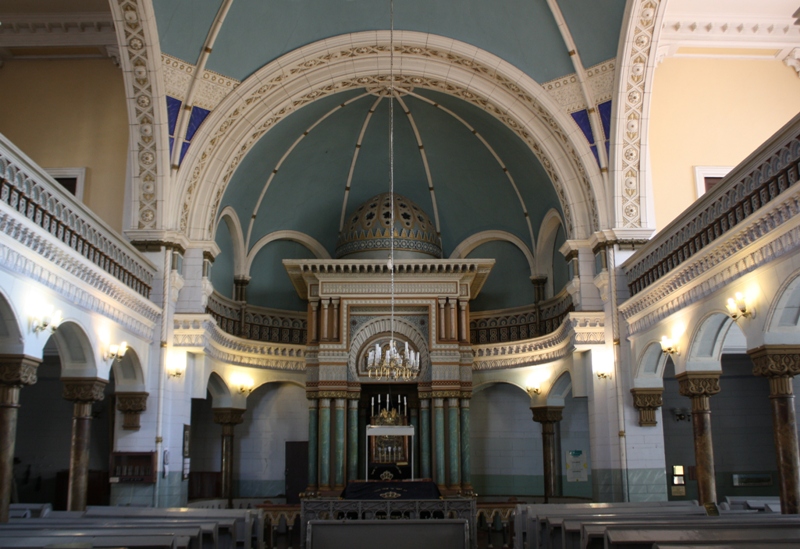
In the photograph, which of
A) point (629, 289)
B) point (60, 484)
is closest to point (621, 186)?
point (629, 289)

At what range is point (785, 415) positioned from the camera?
946cm

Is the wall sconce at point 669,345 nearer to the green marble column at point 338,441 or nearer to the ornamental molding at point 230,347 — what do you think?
the green marble column at point 338,441

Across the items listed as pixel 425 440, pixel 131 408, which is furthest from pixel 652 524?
pixel 131 408

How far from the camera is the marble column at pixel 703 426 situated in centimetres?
1211

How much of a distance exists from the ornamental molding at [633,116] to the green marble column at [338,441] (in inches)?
270

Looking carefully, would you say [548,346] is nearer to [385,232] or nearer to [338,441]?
[385,232]

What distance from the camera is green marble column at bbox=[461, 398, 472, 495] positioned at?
659 inches

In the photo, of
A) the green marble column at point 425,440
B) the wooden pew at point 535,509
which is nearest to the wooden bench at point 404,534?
the wooden pew at point 535,509

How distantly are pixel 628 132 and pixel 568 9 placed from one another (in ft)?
8.40

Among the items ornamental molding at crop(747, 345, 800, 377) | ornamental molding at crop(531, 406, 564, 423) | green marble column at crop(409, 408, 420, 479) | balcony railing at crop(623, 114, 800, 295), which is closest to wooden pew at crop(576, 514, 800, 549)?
ornamental molding at crop(747, 345, 800, 377)

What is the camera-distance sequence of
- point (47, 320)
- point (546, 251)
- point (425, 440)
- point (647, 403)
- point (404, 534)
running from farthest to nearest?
point (546, 251) < point (425, 440) < point (647, 403) < point (47, 320) < point (404, 534)

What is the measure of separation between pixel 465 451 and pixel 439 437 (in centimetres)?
67

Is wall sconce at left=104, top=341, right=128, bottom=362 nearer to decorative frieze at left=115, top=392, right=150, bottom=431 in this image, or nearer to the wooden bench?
decorative frieze at left=115, top=392, right=150, bottom=431

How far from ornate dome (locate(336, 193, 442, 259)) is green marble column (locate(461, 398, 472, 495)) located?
3.69 m
